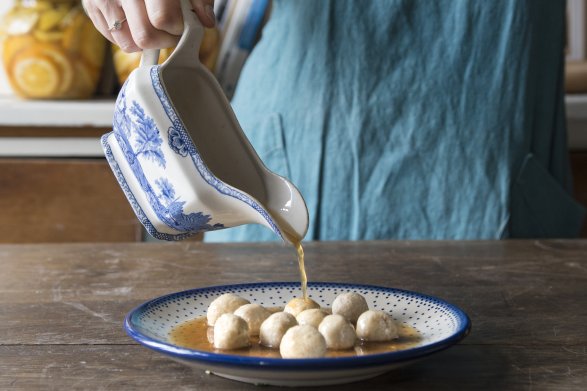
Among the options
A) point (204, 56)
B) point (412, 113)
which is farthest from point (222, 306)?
point (204, 56)

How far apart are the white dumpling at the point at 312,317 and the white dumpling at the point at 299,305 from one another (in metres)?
0.02

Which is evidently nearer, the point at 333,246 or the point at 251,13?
the point at 333,246

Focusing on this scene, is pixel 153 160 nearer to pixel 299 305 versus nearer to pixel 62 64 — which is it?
pixel 299 305

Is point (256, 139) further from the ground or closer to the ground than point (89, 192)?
further from the ground

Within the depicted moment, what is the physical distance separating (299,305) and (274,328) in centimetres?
8

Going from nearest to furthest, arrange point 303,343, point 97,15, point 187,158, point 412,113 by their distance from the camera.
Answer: point 303,343
point 187,158
point 97,15
point 412,113

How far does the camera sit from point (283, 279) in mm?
957

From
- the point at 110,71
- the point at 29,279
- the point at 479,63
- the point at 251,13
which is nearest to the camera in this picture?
the point at 29,279

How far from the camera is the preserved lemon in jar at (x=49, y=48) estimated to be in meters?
1.78

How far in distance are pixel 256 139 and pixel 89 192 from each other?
1.86 ft

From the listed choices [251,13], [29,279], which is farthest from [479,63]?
[29,279]

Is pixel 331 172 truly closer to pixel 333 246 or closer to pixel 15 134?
pixel 333 246

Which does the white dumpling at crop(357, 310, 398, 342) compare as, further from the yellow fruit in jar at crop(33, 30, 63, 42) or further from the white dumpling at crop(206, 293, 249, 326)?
the yellow fruit in jar at crop(33, 30, 63, 42)

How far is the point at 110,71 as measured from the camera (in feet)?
6.36
